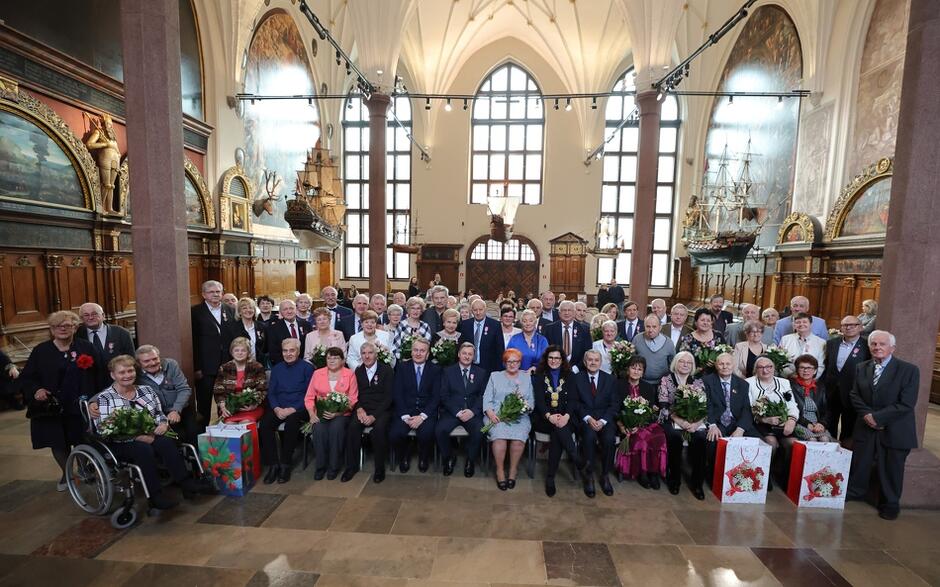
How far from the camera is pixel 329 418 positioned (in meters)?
4.68

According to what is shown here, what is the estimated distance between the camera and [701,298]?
754 inches

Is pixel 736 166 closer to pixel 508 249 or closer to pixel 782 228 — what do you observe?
pixel 782 228

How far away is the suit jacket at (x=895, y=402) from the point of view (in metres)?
4.10

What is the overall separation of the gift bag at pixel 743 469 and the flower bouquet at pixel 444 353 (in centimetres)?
297

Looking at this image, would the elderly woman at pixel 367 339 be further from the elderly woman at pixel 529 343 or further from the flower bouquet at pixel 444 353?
the elderly woman at pixel 529 343

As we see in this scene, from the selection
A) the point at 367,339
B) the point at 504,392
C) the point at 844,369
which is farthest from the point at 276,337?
the point at 844,369

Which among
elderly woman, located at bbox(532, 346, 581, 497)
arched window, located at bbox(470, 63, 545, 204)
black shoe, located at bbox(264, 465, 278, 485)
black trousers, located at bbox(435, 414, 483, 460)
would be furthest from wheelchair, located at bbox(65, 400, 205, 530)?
arched window, located at bbox(470, 63, 545, 204)

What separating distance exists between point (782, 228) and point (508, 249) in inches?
469

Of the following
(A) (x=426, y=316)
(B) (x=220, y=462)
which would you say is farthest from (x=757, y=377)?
(B) (x=220, y=462)

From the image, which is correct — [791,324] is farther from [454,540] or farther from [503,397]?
[454,540]

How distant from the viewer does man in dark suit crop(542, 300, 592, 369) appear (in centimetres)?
596

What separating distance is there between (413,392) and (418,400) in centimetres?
11

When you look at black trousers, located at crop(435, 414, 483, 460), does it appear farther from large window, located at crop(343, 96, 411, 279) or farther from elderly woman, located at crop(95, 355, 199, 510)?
A: large window, located at crop(343, 96, 411, 279)

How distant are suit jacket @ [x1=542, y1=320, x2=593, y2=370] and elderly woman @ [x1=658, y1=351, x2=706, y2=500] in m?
1.33
